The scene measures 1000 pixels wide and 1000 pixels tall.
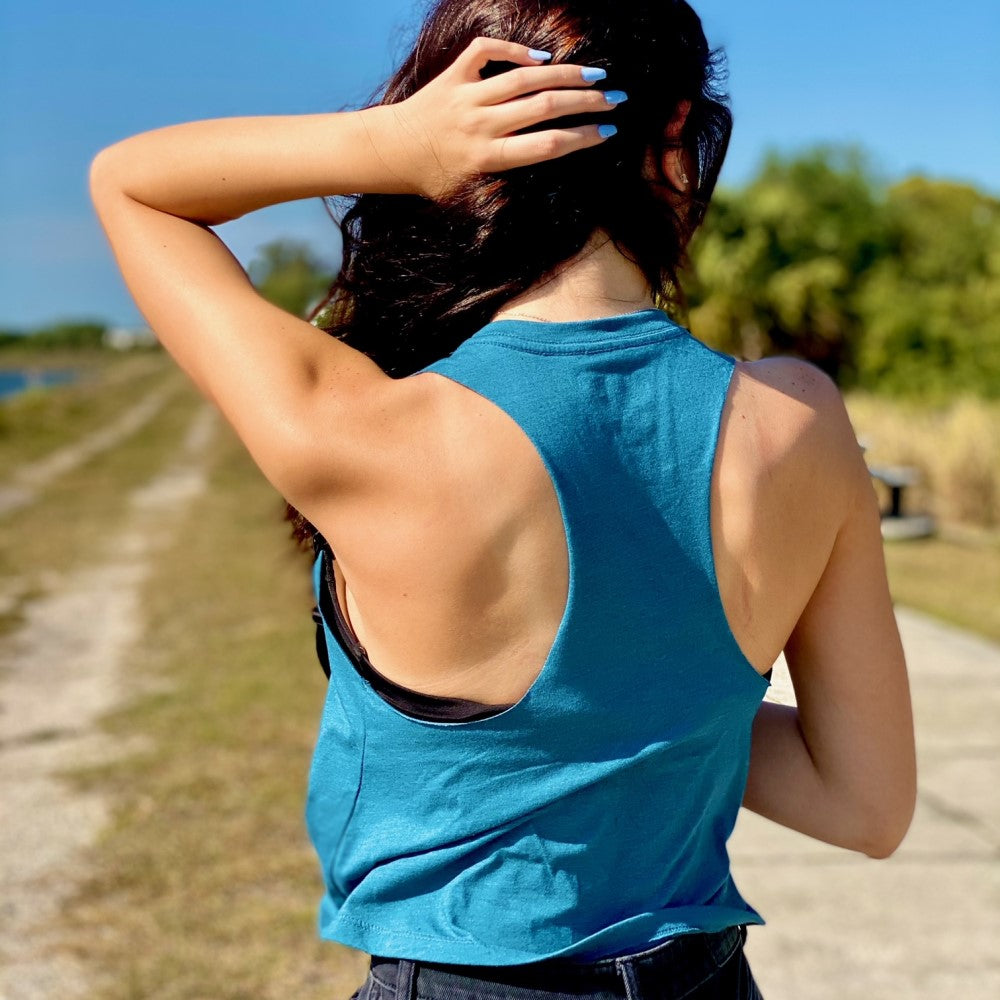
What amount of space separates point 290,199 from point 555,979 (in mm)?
707

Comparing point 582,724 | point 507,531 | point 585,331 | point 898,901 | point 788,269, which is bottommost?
point 788,269

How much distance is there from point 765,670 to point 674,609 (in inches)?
6.6

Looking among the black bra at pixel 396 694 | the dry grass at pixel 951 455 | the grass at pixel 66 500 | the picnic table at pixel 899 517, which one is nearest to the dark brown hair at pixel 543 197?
the black bra at pixel 396 694

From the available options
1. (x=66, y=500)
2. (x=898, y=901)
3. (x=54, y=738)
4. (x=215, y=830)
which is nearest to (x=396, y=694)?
(x=898, y=901)

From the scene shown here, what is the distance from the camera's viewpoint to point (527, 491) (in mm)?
887

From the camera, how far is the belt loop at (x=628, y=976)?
997 millimetres

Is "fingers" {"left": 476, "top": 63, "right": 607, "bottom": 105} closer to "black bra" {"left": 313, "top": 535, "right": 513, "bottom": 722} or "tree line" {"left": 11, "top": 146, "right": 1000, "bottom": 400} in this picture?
"black bra" {"left": 313, "top": 535, "right": 513, "bottom": 722}

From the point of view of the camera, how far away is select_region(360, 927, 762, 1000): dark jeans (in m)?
0.99

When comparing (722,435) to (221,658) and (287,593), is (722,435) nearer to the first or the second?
(221,658)

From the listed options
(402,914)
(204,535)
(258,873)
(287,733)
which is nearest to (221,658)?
(287,733)

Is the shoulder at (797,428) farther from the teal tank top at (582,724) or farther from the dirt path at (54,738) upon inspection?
the dirt path at (54,738)

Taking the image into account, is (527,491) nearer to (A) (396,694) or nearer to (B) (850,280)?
(A) (396,694)

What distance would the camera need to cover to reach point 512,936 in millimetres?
973

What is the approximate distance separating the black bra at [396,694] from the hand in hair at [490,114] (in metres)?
0.37
